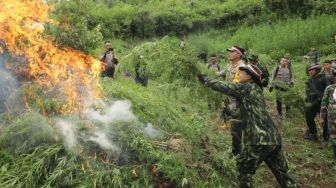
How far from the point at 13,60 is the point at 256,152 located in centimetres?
439

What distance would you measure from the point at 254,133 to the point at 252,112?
278 mm

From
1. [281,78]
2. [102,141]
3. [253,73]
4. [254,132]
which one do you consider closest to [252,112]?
[254,132]

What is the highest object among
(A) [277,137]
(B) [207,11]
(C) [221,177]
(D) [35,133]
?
(D) [35,133]

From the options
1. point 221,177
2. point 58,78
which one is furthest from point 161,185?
point 58,78

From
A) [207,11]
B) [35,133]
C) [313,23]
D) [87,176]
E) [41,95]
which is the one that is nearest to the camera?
[87,176]

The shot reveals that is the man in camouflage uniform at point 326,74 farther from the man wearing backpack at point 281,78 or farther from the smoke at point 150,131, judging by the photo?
the smoke at point 150,131

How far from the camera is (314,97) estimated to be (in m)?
9.12

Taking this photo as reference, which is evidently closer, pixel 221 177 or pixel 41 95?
pixel 221 177

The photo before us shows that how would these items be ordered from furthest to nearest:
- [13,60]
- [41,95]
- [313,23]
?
1. [313,23]
2. [13,60]
3. [41,95]

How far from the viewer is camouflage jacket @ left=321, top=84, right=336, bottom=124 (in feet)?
22.1

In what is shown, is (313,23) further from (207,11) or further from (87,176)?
(87,176)

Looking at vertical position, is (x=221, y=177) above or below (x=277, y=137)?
below

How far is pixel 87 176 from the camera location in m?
5.00

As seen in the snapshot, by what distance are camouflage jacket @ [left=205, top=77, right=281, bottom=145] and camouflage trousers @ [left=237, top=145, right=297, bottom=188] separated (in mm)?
134
